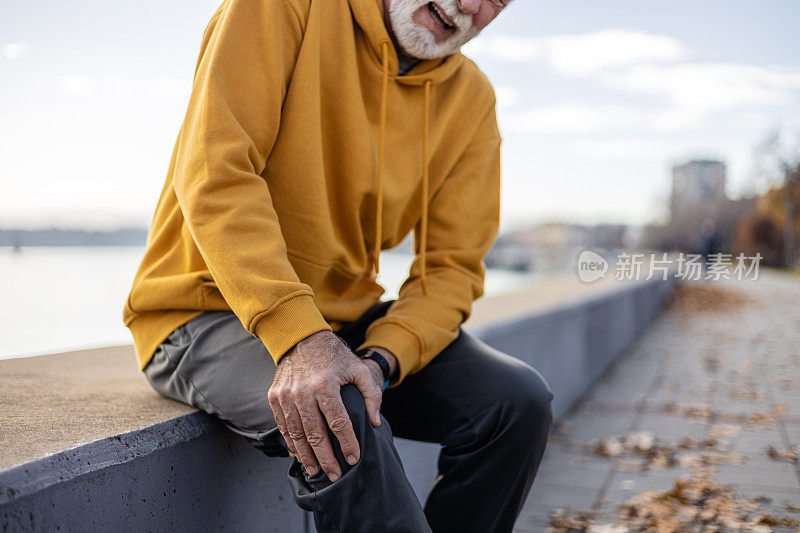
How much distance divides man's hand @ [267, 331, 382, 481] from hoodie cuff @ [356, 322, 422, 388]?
1.19 ft

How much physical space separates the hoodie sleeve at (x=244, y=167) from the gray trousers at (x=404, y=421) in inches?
6.4

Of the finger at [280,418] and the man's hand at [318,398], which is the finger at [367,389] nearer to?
the man's hand at [318,398]

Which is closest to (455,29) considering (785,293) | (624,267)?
(624,267)

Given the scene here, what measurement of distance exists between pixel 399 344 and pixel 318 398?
0.52 m

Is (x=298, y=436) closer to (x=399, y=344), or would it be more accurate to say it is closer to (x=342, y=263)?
(x=399, y=344)

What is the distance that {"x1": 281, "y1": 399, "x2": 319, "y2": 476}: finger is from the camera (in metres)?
1.34

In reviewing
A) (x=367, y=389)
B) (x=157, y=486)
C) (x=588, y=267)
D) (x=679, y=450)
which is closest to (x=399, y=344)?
(x=367, y=389)

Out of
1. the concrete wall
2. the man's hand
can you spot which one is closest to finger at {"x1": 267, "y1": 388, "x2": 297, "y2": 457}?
the man's hand

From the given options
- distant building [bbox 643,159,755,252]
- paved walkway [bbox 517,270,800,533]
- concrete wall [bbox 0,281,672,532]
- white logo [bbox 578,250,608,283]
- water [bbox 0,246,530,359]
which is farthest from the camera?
distant building [bbox 643,159,755,252]

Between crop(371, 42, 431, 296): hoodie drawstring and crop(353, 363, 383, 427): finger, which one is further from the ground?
crop(371, 42, 431, 296): hoodie drawstring

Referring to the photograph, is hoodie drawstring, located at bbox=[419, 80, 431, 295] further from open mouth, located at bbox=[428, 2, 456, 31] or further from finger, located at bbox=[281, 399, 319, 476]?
finger, located at bbox=[281, 399, 319, 476]

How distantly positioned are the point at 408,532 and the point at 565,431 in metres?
3.43

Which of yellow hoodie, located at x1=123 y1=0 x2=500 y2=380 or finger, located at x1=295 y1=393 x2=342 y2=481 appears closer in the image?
finger, located at x1=295 y1=393 x2=342 y2=481

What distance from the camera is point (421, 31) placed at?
1.96 m
